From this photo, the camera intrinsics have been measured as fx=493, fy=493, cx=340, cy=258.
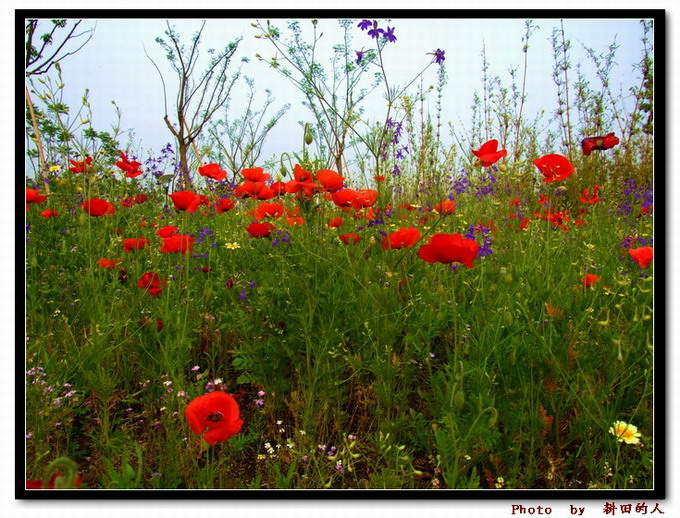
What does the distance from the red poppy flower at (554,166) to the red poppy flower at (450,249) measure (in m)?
0.72

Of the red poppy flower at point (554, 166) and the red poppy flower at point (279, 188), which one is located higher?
the red poppy flower at point (554, 166)

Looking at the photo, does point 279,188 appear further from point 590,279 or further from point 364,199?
point 590,279

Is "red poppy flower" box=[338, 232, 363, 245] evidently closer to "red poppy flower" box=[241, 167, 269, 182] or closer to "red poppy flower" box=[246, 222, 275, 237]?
"red poppy flower" box=[246, 222, 275, 237]

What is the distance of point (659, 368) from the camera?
134cm

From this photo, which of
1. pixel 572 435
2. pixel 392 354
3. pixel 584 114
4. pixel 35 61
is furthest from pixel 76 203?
pixel 584 114

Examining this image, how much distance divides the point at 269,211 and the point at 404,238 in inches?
20.3

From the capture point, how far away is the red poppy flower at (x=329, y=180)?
66.4 inches

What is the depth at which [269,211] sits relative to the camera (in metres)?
1.81

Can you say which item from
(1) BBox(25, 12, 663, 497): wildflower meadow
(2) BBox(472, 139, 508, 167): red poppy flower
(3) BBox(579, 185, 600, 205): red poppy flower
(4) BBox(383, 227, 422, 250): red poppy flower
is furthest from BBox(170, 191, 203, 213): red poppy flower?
(3) BBox(579, 185, 600, 205): red poppy flower

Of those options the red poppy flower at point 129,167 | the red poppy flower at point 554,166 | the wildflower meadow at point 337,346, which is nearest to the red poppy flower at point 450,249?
the wildflower meadow at point 337,346

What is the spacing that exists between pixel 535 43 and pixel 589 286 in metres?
0.89

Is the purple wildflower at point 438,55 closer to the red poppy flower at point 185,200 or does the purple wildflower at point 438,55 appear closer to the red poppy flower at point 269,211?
the red poppy flower at point 269,211

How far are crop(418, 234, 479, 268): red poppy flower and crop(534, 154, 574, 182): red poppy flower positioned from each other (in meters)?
0.72

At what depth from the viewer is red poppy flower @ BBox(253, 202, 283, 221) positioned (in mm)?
1812
